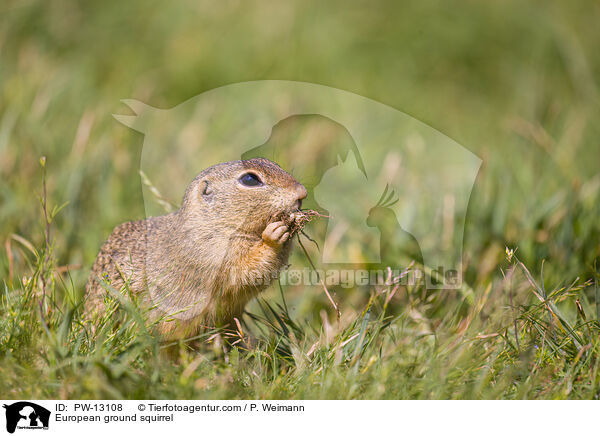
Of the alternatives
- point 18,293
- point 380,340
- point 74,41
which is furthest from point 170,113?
point 380,340

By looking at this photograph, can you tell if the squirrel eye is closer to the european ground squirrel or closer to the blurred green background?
the european ground squirrel

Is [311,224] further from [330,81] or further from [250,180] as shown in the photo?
[330,81]

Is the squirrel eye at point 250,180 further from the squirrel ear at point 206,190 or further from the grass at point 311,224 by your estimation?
the grass at point 311,224

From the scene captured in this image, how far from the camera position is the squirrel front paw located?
2.65 m

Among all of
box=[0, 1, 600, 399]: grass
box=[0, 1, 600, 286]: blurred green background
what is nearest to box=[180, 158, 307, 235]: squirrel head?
box=[0, 1, 600, 399]: grass

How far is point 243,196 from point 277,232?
21 cm

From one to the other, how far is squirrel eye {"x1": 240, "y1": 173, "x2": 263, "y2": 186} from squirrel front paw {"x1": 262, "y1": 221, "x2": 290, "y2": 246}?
182 millimetres

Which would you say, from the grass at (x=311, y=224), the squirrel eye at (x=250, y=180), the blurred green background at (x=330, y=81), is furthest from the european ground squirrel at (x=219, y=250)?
the blurred green background at (x=330, y=81)

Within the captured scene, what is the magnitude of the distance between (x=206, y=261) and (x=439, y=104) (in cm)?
437

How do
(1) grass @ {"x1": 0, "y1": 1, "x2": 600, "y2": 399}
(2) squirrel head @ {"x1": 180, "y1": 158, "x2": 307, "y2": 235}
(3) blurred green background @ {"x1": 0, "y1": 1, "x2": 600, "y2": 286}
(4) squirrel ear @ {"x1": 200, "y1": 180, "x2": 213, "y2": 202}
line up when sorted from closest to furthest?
1. (1) grass @ {"x1": 0, "y1": 1, "x2": 600, "y2": 399}
2. (2) squirrel head @ {"x1": 180, "y1": 158, "x2": 307, "y2": 235}
3. (4) squirrel ear @ {"x1": 200, "y1": 180, "x2": 213, "y2": 202}
4. (3) blurred green background @ {"x1": 0, "y1": 1, "x2": 600, "y2": 286}

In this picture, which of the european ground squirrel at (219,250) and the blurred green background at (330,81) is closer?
the european ground squirrel at (219,250)

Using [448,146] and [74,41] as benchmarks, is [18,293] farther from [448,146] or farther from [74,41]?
[74,41]

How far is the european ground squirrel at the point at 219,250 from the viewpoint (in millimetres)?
2652

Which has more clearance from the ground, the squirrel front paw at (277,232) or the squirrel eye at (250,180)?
the squirrel eye at (250,180)
